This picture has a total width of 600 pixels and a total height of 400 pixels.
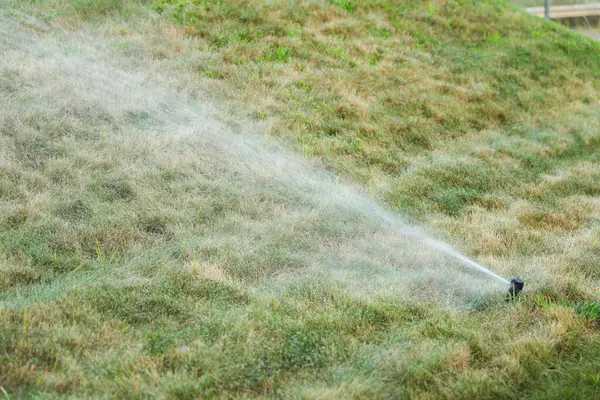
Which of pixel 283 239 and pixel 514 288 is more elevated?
pixel 514 288

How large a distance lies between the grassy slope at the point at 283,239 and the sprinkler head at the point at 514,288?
5.4 inches

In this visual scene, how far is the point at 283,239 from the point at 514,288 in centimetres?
223

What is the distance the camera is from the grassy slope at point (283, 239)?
3.87 meters

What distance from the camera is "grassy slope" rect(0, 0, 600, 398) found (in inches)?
152

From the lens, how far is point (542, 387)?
12.5 feet

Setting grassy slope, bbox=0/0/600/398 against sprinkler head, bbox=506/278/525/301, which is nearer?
grassy slope, bbox=0/0/600/398

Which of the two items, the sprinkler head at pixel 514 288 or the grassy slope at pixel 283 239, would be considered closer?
the grassy slope at pixel 283 239

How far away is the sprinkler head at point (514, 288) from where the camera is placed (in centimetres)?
478

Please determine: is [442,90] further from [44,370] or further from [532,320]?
[44,370]

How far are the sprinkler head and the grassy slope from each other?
14 cm

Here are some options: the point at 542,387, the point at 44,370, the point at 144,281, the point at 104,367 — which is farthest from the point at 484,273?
the point at 44,370

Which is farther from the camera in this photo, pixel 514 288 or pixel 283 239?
pixel 283 239

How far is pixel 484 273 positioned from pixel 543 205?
2.47 meters

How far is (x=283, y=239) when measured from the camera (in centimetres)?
583
